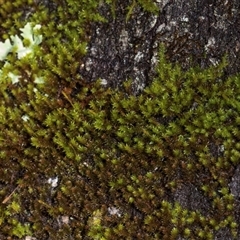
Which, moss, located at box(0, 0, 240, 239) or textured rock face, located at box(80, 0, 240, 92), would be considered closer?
moss, located at box(0, 0, 240, 239)

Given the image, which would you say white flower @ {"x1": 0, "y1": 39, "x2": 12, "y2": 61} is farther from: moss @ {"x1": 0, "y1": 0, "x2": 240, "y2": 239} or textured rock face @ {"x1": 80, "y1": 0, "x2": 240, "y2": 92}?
textured rock face @ {"x1": 80, "y1": 0, "x2": 240, "y2": 92}

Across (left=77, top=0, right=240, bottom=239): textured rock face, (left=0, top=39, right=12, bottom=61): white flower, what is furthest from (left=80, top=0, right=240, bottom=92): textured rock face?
(left=0, top=39, right=12, bottom=61): white flower

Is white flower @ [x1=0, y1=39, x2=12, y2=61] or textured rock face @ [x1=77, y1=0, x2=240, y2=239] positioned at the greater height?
textured rock face @ [x1=77, y1=0, x2=240, y2=239]

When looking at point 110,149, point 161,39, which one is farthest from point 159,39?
point 110,149

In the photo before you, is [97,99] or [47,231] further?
[97,99]

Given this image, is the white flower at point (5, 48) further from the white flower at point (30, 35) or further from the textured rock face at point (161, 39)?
the textured rock face at point (161, 39)

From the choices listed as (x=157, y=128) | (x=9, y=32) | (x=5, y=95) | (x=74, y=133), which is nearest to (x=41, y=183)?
(x=74, y=133)

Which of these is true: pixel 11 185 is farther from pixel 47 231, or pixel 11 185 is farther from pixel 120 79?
pixel 120 79

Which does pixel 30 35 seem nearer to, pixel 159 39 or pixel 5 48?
pixel 5 48
